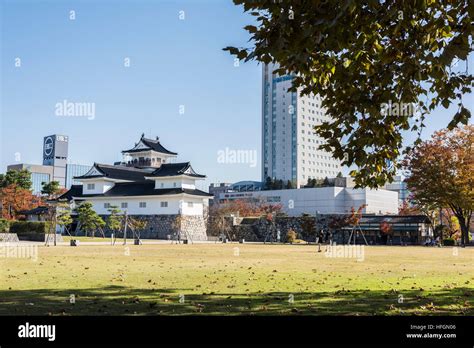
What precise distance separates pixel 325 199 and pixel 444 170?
31.8 m

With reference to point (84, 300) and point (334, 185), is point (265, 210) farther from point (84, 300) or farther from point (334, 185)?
point (84, 300)

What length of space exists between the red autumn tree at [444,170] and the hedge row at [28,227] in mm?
29510

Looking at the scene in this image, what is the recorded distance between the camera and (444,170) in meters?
43.2

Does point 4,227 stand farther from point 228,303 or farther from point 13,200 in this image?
point 228,303

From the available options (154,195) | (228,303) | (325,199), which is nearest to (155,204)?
(154,195)

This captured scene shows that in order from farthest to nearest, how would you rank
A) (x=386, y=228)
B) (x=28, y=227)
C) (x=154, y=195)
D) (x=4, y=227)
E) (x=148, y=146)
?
1. (x=148, y=146)
2. (x=154, y=195)
3. (x=386, y=228)
4. (x=28, y=227)
5. (x=4, y=227)

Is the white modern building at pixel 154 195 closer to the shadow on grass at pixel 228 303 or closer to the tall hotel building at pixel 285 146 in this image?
the tall hotel building at pixel 285 146

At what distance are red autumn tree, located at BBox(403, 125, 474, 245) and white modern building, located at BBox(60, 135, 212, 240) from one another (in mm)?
22324

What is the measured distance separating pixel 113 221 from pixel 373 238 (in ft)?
87.5

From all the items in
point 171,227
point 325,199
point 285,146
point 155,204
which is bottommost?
point 171,227

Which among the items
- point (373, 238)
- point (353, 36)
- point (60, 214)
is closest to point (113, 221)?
point (60, 214)

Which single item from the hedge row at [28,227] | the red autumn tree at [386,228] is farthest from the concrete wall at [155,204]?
the red autumn tree at [386,228]

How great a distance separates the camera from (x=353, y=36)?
291 inches

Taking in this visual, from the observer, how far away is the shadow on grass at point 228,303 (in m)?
7.50
